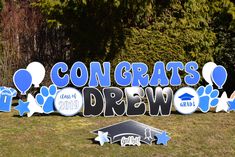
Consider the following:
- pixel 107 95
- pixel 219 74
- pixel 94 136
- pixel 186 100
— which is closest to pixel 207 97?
pixel 186 100

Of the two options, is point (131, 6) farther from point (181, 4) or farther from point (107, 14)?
point (181, 4)

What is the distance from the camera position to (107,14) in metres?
11.2

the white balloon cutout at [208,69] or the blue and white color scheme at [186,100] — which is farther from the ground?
the white balloon cutout at [208,69]

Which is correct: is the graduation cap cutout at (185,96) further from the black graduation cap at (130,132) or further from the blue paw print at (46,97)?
the blue paw print at (46,97)

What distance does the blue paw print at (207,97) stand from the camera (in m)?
9.43

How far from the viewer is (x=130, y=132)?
7.27 meters

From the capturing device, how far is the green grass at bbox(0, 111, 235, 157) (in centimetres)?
693

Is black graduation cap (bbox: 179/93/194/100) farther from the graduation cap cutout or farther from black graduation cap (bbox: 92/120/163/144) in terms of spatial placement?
black graduation cap (bbox: 92/120/163/144)

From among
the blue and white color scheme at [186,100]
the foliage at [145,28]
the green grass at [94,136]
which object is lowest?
the green grass at [94,136]

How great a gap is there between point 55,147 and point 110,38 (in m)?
4.79

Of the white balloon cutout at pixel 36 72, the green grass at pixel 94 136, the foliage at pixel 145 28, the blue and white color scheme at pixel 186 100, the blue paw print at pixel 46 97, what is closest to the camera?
the green grass at pixel 94 136

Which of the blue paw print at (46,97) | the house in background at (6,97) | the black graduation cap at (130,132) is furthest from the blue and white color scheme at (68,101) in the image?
the black graduation cap at (130,132)

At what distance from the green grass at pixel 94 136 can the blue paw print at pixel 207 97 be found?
0.62 ft

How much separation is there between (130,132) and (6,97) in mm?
3309
